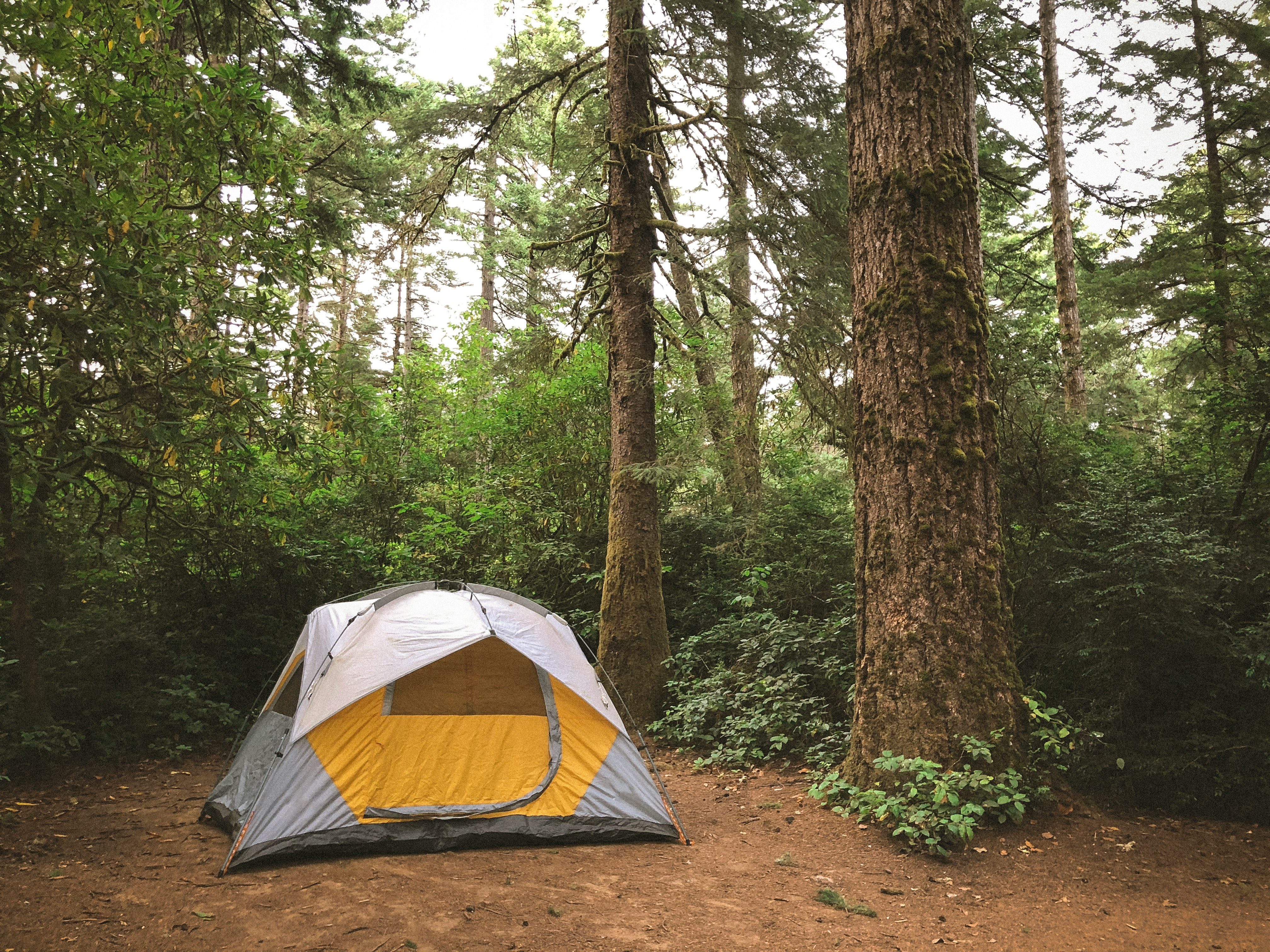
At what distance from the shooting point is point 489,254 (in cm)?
2025

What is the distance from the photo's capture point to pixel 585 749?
490 cm

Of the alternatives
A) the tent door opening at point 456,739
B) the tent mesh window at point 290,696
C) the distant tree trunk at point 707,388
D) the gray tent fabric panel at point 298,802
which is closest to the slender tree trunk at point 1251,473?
the tent door opening at point 456,739

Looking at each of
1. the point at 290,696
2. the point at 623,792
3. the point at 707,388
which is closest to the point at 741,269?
the point at 707,388

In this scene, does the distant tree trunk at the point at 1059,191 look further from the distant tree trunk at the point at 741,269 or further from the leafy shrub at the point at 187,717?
the leafy shrub at the point at 187,717

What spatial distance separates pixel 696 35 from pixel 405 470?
708cm

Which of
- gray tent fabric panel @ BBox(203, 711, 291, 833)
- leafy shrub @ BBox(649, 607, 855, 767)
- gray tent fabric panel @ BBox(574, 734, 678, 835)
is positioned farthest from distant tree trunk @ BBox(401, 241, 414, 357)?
gray tent fabric panel @ BBox(574, 734, 678, 835)

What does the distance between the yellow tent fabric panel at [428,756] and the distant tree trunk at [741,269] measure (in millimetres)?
4476

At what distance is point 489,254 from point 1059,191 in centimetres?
1383

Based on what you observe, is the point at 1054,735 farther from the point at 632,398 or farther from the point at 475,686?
the point at 632,398

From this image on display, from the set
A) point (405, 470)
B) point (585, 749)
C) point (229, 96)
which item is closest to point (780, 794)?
point (585, 749)

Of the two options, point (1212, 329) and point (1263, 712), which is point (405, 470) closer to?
point (1263, 712)

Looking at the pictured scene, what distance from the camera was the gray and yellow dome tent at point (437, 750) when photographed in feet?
14.3

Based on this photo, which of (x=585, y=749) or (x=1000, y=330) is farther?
(x=1000, y=330)

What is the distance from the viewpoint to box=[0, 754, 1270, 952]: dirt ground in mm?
3199
